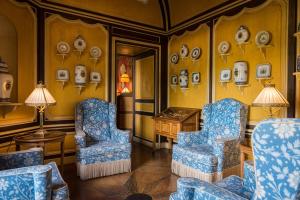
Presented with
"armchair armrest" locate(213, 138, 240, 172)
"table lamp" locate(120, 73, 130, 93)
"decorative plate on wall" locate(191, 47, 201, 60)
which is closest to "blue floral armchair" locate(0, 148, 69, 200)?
"armchair armrest" locate(213, 138, 240, 172)

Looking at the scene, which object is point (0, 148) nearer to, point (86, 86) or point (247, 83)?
point (86, 86)

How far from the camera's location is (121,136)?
3289mm

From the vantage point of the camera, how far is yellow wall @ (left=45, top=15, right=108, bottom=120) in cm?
350

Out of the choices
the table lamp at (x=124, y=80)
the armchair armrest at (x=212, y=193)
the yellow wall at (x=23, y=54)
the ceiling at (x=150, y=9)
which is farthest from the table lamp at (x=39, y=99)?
the table lamp at (x=124, y=80)

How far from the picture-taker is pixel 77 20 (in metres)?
3.72

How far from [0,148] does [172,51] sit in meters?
3.52

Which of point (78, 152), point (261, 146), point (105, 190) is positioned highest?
point (261, 146)

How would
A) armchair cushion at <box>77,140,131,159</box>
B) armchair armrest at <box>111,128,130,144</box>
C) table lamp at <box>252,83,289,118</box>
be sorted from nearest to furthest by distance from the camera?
table lamp at <box>252,83,289,118</box>
armchair cushion at <box>77,140,131,159</box>
armchair armrest at <box>111,128,130,144</box>

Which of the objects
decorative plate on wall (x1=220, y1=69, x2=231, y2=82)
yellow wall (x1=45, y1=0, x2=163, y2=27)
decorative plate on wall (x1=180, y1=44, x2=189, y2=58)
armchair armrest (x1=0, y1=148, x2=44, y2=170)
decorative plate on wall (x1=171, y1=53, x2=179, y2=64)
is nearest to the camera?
armchair armrest (x1=0, y1=148, x2=44, y2=170)

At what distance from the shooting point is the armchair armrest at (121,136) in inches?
127

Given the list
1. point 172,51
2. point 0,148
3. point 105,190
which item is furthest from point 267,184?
point 172,51

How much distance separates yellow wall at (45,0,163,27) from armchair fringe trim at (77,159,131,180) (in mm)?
2698

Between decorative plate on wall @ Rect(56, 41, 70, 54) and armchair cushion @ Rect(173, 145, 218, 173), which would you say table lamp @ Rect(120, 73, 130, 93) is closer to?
decorative plate on wall @ Rect(56, 41, 70, 54)

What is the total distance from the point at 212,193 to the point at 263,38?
2477 millimetres
